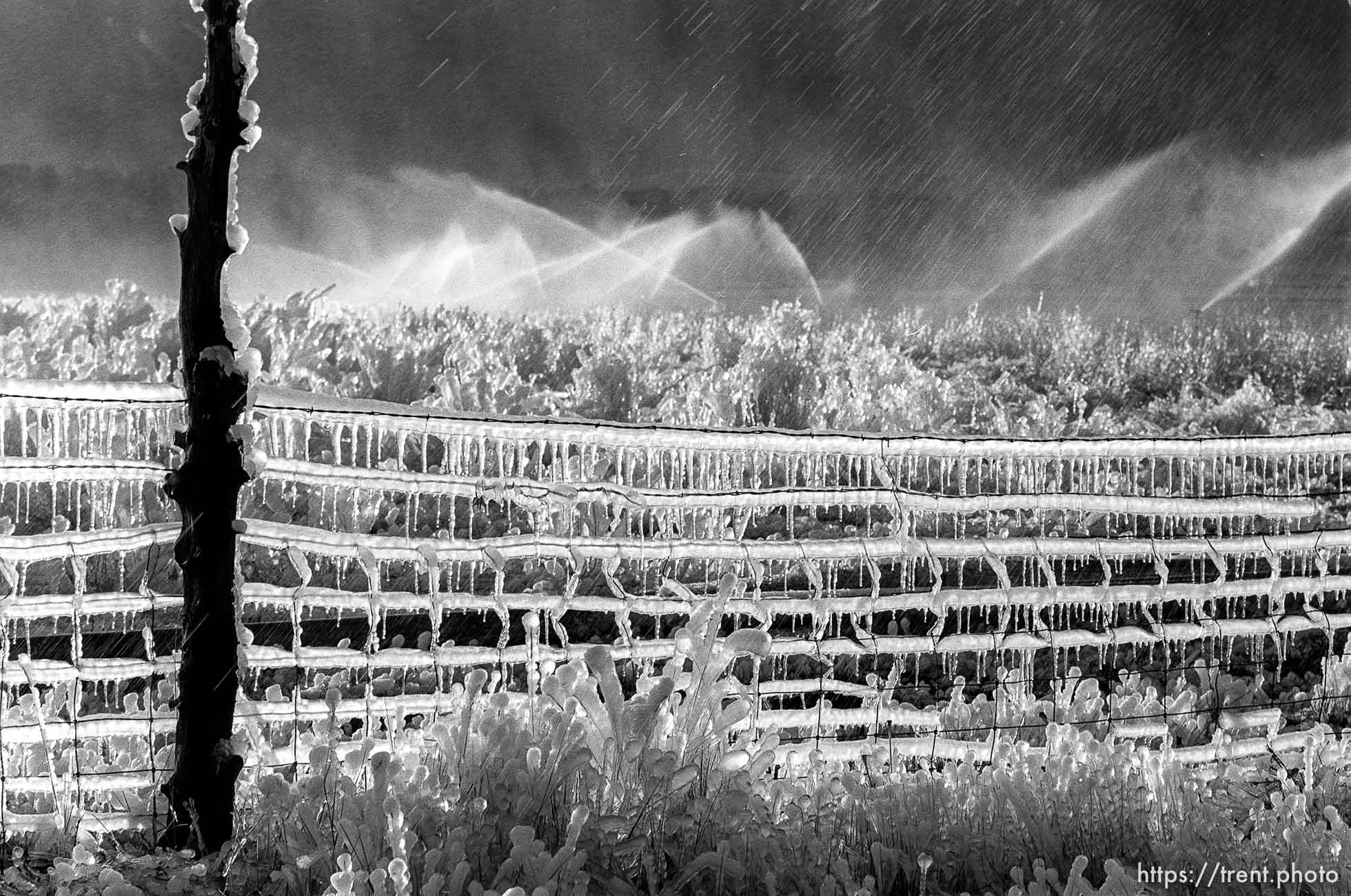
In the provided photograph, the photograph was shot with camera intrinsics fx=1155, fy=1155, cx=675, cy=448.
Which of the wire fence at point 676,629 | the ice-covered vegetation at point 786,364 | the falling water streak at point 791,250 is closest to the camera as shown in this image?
the wire fence at point 676,629

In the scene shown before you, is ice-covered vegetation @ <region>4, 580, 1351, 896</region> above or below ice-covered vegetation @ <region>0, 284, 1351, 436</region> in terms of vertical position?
below

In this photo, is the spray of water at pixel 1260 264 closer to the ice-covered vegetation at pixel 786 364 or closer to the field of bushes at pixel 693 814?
the ice-covered vegetation at pixel 786 364

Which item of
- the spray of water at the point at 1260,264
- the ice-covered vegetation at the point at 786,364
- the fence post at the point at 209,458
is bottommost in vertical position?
the fence post at the point at 209,458

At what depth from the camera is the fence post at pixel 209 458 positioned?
1312mm

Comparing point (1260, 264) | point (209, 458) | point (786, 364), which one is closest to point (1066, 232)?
point (1260, 264)

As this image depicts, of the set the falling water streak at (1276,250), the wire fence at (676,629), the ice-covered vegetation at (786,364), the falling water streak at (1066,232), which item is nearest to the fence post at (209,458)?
the wire fence at (676,629)

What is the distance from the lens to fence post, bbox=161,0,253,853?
131cm

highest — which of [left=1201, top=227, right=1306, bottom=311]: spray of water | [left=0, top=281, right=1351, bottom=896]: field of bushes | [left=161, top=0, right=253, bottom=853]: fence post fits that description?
[left=1201, top=227, right=1306, bottom=311]: spray of water

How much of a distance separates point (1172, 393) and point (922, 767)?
5.49 meters

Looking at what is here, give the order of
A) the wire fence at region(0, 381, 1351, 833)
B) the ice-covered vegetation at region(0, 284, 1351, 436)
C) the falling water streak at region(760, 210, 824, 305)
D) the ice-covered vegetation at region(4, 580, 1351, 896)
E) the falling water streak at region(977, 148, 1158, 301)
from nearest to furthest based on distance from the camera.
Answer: the ice-covered vegetation at region(4, 580, 1351, 896), the wire fence at region(0, 381, 1351, 833), the ice-covered vegetation at region(0, 284, 1351, 436), the falling water streak at region(760, 210, 824, 305), the falling water streak at region(977, 148, 1158, 301)

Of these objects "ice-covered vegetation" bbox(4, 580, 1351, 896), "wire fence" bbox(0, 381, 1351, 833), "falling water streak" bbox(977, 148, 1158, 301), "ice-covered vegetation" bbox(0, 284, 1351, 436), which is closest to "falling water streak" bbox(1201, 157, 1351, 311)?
"ice-covered vegetation" bbox(0, 284, 1351, 436)

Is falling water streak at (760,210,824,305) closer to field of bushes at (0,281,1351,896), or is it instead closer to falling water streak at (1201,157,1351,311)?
falling water streak at (1201,157,1351,311)

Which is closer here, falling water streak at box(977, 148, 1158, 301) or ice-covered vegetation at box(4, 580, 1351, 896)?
ice-covered vegetation at box(4, 580, 1351, 896)

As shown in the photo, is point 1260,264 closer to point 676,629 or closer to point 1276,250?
point 1276,250
